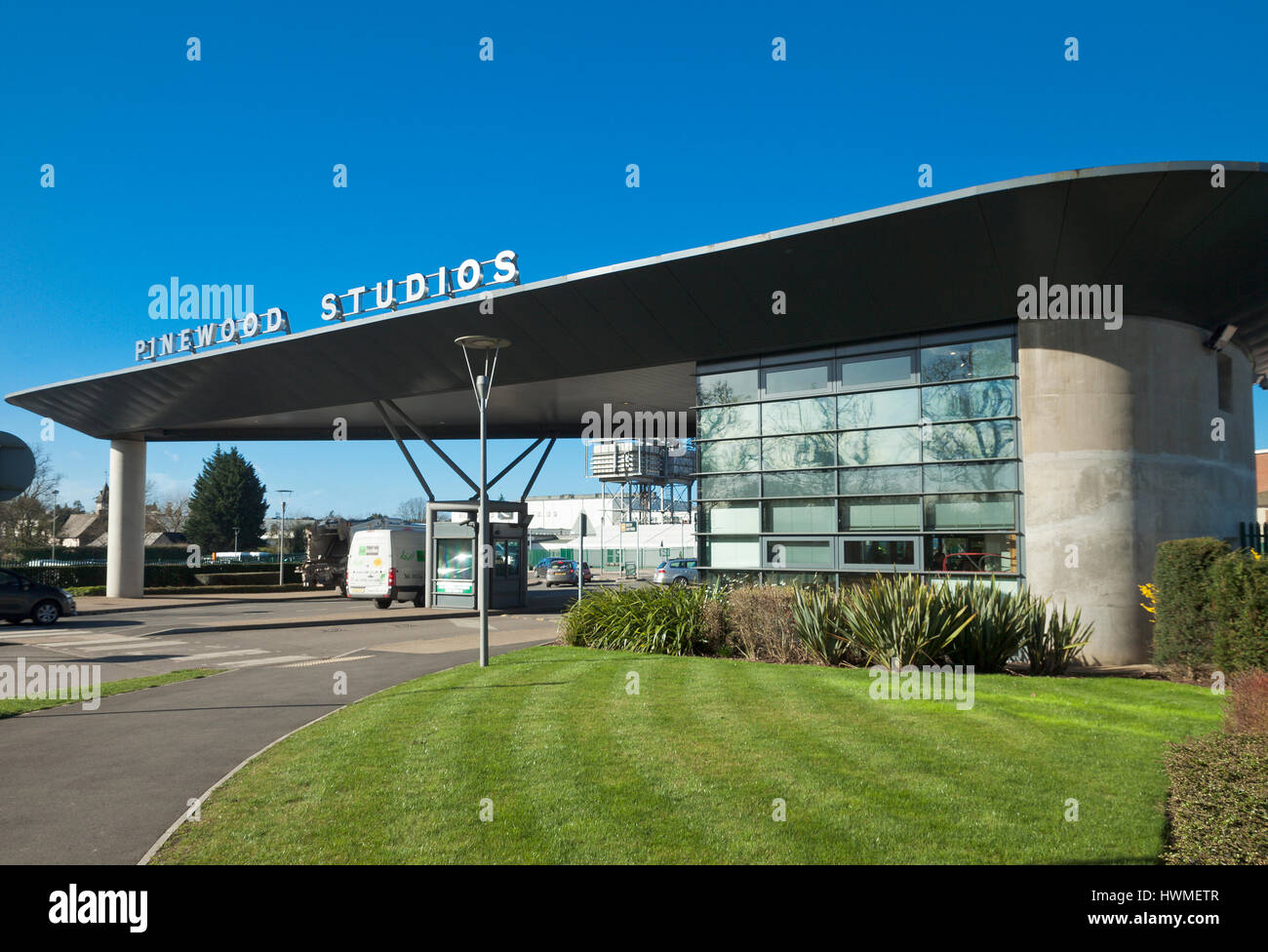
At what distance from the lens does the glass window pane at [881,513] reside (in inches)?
664

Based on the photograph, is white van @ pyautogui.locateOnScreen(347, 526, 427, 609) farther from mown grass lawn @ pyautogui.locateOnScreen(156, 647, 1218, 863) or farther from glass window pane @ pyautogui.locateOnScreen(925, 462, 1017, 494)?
mown grass lawn @ pyautogui.locateOnScreen(156, 647, 1218, 863)

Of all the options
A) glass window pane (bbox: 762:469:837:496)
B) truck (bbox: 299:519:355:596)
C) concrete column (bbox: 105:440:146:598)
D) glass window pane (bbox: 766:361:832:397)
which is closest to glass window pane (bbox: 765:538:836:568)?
glass window pane (bbox: 762:469:837:496)

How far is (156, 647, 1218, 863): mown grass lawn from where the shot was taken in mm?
5086

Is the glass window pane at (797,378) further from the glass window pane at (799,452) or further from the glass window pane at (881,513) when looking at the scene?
the glass window pane at (881,513)

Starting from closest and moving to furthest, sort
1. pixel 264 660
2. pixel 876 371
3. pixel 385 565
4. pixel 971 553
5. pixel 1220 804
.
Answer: pixel 1220 804
pixel 264 660
pixel 971 553
pixel 876 371
pixel 385 565

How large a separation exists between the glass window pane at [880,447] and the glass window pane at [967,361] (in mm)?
1206

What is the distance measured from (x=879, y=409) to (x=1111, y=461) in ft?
14.2

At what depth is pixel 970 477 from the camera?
53.2 feet

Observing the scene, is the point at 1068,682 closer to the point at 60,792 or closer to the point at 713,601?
the point at 713,601

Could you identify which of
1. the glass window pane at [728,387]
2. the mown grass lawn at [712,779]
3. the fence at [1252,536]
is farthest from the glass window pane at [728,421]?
the mown grass lawn at [712,779]

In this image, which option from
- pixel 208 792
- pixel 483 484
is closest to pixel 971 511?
pixel 483 484

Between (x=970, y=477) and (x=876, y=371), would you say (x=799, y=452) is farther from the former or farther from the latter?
(x=970, y=477)

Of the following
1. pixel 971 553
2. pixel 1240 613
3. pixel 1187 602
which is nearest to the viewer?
pixel 1240 613
